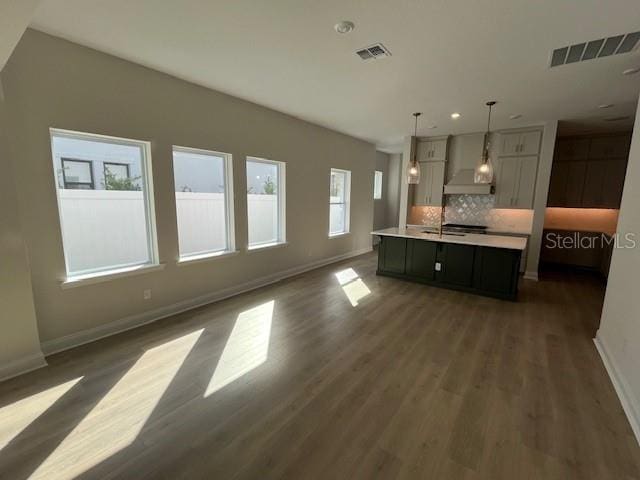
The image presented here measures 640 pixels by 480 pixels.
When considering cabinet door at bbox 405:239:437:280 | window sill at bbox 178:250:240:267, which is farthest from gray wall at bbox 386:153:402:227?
window sill at bbox 178:250:240:267

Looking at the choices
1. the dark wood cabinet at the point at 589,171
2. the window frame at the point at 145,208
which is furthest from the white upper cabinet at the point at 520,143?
the window frame at the point at 145,208

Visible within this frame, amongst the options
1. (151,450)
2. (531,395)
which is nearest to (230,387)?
Answer: (151,450)

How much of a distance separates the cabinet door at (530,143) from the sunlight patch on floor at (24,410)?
23.9ft

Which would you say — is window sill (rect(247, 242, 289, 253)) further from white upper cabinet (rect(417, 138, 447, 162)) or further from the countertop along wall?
white upper cabinet (rect(417, 138, 447, 162))

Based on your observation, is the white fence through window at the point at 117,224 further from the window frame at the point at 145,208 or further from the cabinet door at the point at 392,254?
the cabinet door at the point at 392,254

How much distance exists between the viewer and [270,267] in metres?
4.90

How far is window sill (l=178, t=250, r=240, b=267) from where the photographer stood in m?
3.64

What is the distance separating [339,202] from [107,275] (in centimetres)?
481

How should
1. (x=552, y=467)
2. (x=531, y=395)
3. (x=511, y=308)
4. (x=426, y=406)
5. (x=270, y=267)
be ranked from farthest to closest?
(x=270, y=267), (x=511, y=308), (x=531, y=395), (x=426, y=406), (x=552, y=467)

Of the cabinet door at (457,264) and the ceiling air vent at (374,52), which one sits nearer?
the ceiling air vent at (374,52)

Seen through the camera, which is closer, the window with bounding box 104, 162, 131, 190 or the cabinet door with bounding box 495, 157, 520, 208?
the window with bounding box 104, 162, 131, 190

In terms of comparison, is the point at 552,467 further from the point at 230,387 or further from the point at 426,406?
the point at 230,387

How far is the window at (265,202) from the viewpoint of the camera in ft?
14.9

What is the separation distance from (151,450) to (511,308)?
14.1 ft
